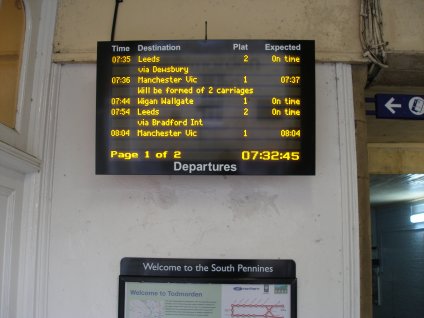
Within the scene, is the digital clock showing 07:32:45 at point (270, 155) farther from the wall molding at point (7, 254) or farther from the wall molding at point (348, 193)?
the wall molding at point (7, 254)

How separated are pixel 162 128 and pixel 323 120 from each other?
96 centimetres

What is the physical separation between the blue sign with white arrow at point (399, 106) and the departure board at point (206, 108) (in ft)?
2.74

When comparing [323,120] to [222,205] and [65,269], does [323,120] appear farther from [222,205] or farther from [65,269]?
[65,269]

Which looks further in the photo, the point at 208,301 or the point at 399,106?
the point at 399,106

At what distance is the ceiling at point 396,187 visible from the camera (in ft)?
18.2

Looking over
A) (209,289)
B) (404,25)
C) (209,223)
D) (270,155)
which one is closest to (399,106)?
(404,25)

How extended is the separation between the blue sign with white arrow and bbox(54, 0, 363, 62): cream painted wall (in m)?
0.47

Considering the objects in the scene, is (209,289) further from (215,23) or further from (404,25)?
(404,25)

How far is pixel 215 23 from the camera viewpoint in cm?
268

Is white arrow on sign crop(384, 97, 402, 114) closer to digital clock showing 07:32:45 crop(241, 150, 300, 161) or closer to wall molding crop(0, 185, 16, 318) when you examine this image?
digital clock showing 07:32:45 crop(241, 150, 300, 161)

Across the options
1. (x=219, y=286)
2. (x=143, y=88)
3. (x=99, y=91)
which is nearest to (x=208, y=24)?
(x=143, y=88)

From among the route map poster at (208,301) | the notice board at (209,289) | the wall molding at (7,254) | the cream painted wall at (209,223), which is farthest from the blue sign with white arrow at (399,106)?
the wall molding at (7,254)

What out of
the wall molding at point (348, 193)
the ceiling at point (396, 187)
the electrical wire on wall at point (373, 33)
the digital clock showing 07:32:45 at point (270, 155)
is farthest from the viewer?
the ceiling at point (396, 187)

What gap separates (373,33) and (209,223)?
1.50 metres
